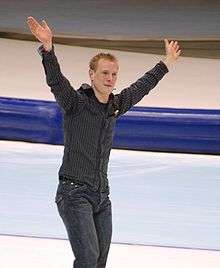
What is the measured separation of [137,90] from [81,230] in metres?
0.58

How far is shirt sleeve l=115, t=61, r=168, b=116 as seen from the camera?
290 centimetres

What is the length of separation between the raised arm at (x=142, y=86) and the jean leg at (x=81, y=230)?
1.24 feet

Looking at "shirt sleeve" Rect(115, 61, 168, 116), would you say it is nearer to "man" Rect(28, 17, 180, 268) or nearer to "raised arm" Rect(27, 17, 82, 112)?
"man" Rect(28, 17, 180, 268)

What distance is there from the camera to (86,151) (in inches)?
108

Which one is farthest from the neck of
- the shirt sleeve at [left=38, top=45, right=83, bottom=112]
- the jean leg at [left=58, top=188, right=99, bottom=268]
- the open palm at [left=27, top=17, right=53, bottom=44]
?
the jean leg at [left=58, top=188, right=99, bottom=268]

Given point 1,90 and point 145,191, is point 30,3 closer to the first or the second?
point 1,90

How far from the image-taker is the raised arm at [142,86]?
9.54 feet

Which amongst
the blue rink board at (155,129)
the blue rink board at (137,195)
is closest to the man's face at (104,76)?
the blue rink board at (137,195)

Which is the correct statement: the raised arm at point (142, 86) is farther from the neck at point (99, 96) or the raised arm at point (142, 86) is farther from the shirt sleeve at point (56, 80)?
the shirt sleeve at point (56, 80)

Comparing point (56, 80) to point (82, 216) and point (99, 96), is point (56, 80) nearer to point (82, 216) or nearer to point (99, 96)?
point (99, 96)

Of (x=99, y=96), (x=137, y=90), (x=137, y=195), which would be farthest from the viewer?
(x=137, y=195)

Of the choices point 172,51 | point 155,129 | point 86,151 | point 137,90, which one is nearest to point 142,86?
point 137,90

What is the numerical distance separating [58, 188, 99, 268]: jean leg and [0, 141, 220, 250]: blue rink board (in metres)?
1.14

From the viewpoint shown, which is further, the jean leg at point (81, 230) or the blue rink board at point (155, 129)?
the blue rink board at point (155, 129)
